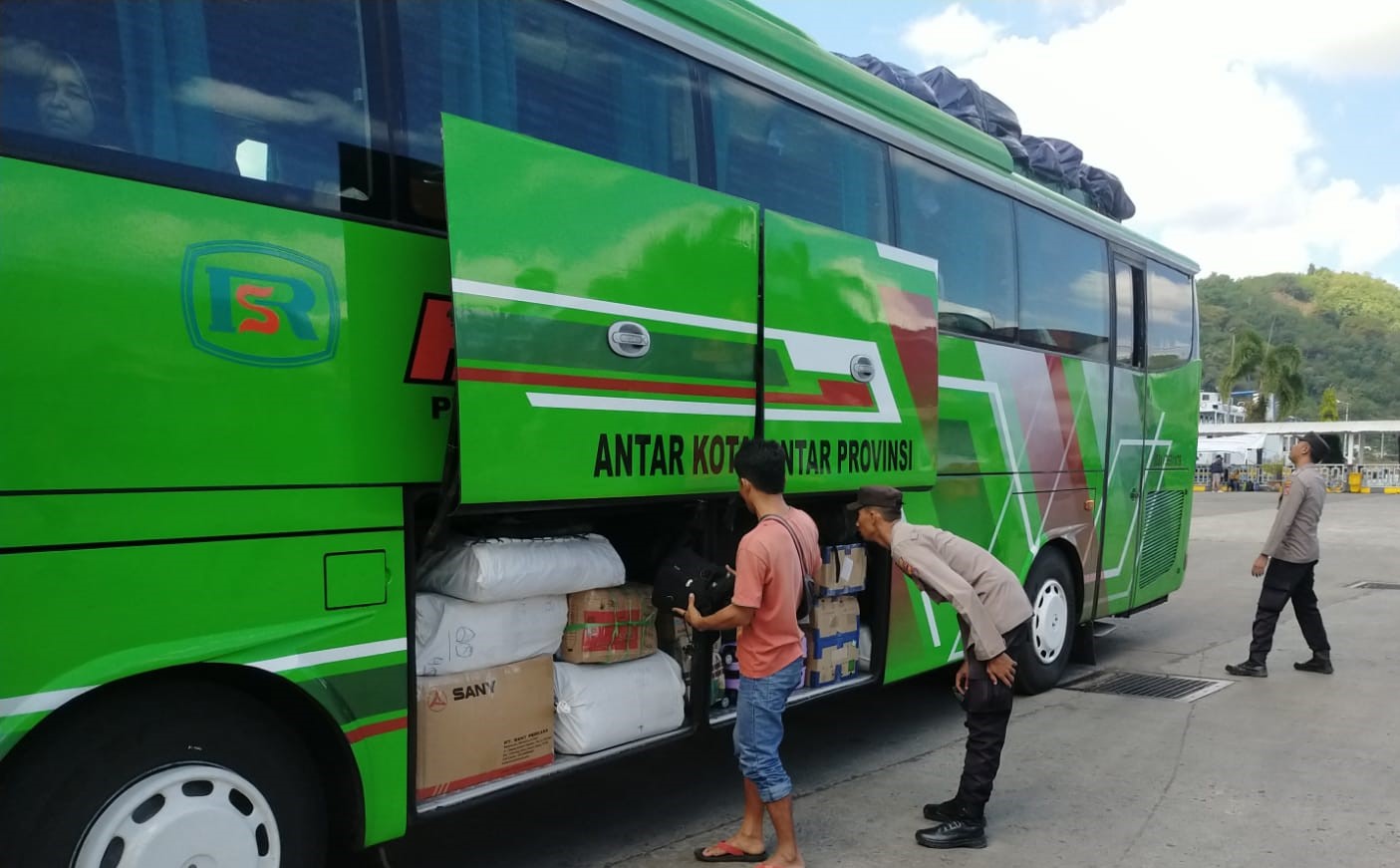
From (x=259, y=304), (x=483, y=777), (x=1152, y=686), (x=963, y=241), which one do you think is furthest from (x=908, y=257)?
(x=1152, y=686)

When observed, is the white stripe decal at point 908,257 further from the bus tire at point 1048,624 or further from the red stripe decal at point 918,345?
the bus tire at point 1048,624

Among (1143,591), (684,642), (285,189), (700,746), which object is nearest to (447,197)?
(285,189)

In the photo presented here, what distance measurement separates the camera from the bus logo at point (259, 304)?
2805 millimetres

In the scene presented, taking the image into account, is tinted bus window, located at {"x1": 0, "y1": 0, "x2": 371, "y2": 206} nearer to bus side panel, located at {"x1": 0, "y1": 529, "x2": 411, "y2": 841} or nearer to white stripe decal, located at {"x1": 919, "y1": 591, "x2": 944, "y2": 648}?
bus side panel, located at {"x1": 0, "y1": 529, "x2": 411, "y2": 841}

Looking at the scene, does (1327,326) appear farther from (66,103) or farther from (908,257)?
(66,103)

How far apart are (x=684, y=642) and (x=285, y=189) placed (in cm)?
250

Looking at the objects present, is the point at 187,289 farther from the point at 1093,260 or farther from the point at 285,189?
the point at 1093,260

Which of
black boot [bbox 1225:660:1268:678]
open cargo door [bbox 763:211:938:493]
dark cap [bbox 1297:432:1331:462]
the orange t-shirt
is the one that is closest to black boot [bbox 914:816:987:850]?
the orange t-shirt

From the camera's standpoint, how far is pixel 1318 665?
7984 mm

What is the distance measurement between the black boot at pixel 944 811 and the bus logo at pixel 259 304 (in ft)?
10.7

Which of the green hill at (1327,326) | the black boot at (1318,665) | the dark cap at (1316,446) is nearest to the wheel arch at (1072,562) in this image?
the black boot at (1318,665)

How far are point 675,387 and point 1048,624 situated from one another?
452cm

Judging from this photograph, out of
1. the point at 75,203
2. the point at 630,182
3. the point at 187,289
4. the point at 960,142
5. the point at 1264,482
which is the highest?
the point at 960,142

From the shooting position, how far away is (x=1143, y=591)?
8906mm
